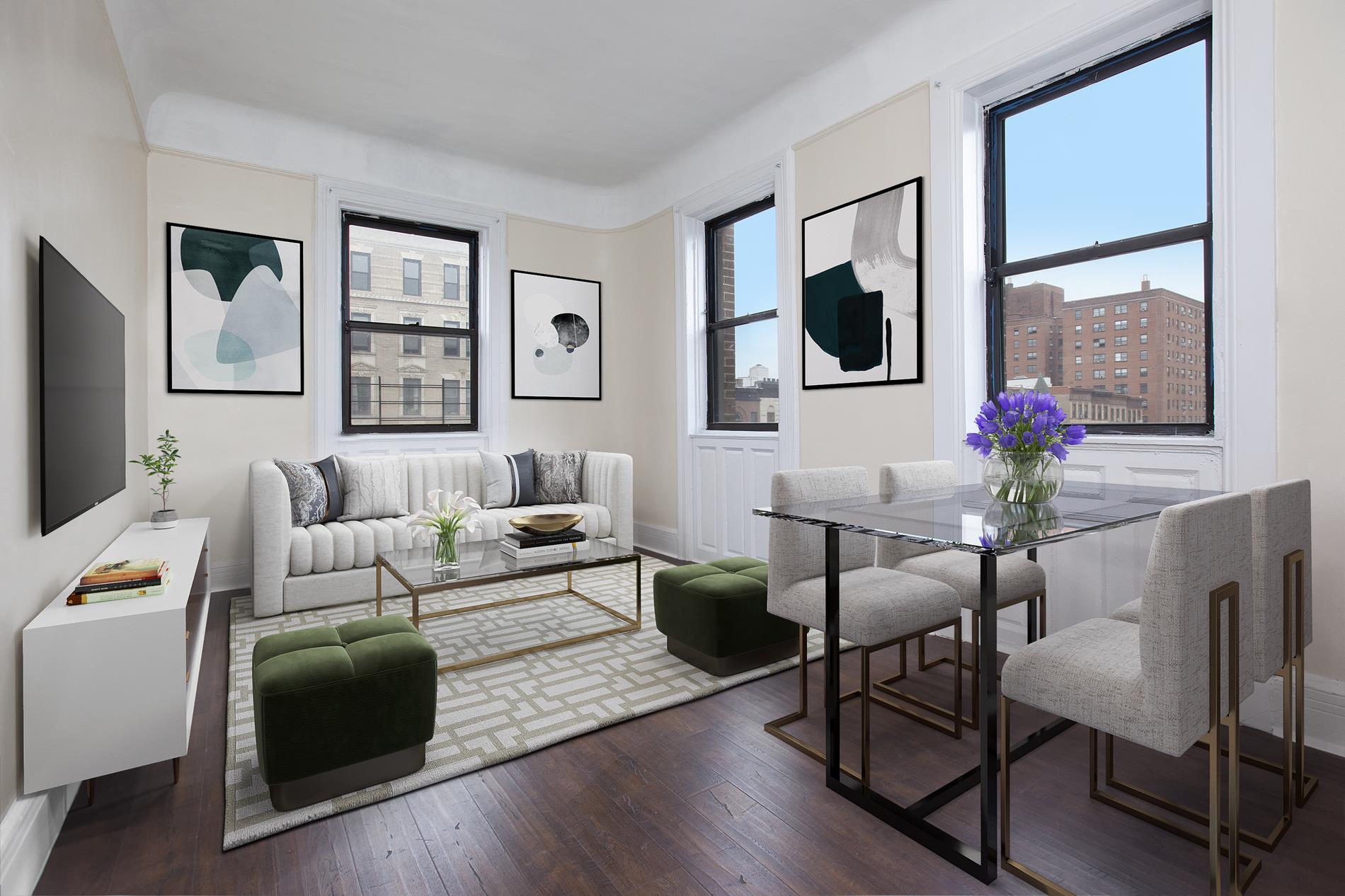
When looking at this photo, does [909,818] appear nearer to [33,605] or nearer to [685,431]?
[33,605]

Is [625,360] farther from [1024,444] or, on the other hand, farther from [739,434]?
[1024,444]

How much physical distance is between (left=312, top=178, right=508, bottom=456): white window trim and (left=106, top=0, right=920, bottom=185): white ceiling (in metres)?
0.44

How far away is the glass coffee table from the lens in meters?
2.94

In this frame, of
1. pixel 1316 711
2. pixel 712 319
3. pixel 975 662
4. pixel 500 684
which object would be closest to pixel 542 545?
pixel 500 684

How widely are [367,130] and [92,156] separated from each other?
2319 millimetres

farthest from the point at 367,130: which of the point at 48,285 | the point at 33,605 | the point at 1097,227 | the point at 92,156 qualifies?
the point at 1097,227

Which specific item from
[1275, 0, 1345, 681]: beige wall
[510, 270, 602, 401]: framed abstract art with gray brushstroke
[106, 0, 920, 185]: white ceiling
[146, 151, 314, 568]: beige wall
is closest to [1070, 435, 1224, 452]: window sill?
[1275, 0, 1345, 681]: beige wall

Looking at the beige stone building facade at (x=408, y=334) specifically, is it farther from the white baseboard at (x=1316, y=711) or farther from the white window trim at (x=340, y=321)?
the white baseboard at (x=1316, y=711)

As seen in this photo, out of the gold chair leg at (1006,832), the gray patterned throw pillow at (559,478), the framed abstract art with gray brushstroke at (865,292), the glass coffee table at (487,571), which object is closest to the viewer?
the gold chair leg at (1006,832)

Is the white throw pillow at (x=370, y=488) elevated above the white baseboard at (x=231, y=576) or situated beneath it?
elevated above

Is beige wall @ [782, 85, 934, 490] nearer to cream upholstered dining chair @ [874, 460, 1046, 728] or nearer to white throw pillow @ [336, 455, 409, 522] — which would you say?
cream upholstered dining chair @ [874, 460, 1046, 728]

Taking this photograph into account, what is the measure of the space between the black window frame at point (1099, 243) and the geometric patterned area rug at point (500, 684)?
1663 millimetres

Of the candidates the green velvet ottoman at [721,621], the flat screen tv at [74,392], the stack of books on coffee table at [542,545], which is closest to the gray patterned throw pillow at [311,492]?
the flat screen tv at [74,392]

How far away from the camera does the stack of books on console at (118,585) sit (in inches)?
76.6
